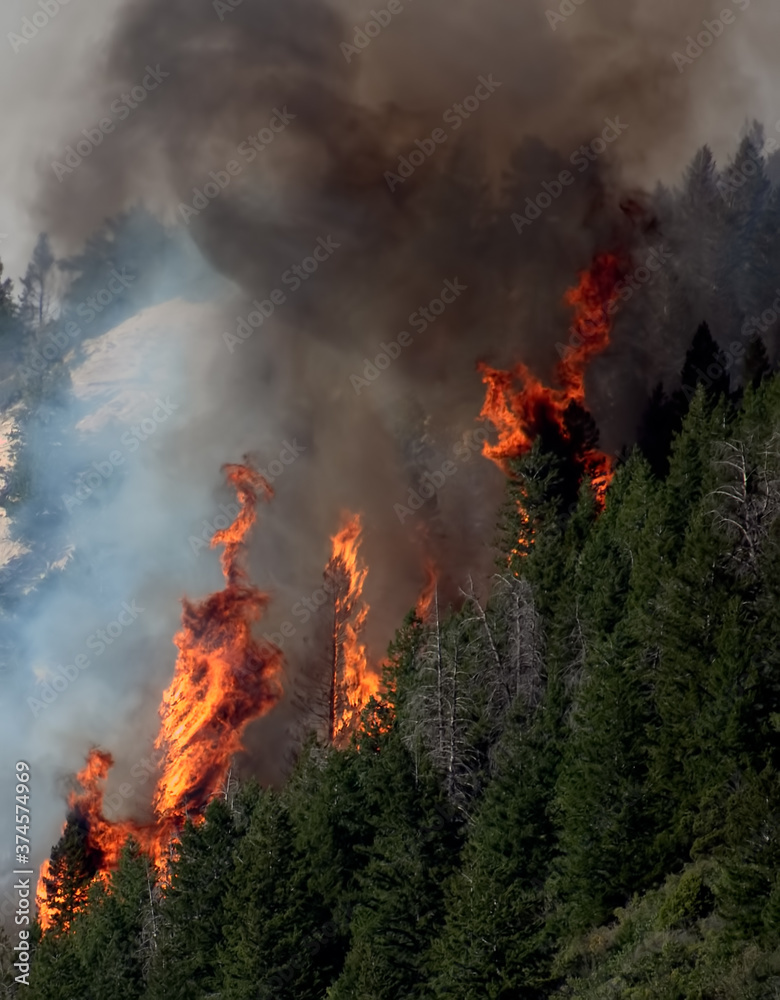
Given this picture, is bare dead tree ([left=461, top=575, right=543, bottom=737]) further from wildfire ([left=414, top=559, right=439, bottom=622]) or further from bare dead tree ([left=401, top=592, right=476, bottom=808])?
wildfire ([left=414, top=559, right=439, bottom=622])

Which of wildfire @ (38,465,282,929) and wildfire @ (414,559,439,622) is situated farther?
wildfire @ (414,559,439,622)

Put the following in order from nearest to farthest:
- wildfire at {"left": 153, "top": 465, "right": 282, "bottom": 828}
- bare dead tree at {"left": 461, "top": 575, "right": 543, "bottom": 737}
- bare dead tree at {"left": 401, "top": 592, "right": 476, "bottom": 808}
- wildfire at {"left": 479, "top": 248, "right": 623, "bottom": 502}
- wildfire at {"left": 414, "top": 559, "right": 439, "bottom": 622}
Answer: bare dead tree at {"left": 401, "top": 592, "right": 476, "bottom": 808} → bare dead tree at {"left": 461, "top": 575, "right": 543, "bottom": 737} → wildfire at {"left": 153, "top": 465, "right": 282, "bottom": 828} → wildfire at {"left": 414, "top": 559, "right": 439, "bottom": 622} → wildfire at {"left": 479, "top": 248, "right": 623, "bottom": 502}

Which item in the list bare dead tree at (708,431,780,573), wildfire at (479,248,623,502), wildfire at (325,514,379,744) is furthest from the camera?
wildfire at (479,248,623,502)

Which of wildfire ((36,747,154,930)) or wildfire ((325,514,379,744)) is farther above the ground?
wildfire ((325,514,379,744))

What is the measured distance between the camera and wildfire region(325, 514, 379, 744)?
3688 inches

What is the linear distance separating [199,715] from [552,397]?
3483 cm

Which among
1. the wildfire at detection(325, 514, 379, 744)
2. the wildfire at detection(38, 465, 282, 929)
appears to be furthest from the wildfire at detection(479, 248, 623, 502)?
the wildfire at detection(38, 465, 282, 929)

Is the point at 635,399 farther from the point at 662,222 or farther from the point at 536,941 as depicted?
the point at 536,941

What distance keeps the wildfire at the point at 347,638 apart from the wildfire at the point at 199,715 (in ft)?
13.0

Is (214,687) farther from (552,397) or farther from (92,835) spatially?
(552,397)

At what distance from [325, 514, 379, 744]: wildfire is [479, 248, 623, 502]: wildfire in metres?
12.5

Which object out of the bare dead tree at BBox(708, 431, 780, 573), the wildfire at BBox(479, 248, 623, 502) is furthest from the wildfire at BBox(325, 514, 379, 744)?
the bare dead tree at BBox(708, 431, 780, 573)

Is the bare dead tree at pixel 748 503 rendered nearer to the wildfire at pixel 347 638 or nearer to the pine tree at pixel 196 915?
the pine tree at pixel 196 915

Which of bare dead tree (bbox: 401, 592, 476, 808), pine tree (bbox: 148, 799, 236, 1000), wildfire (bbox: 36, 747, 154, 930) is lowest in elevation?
pine tree (bbox: 148, 799, 236, 1000)
